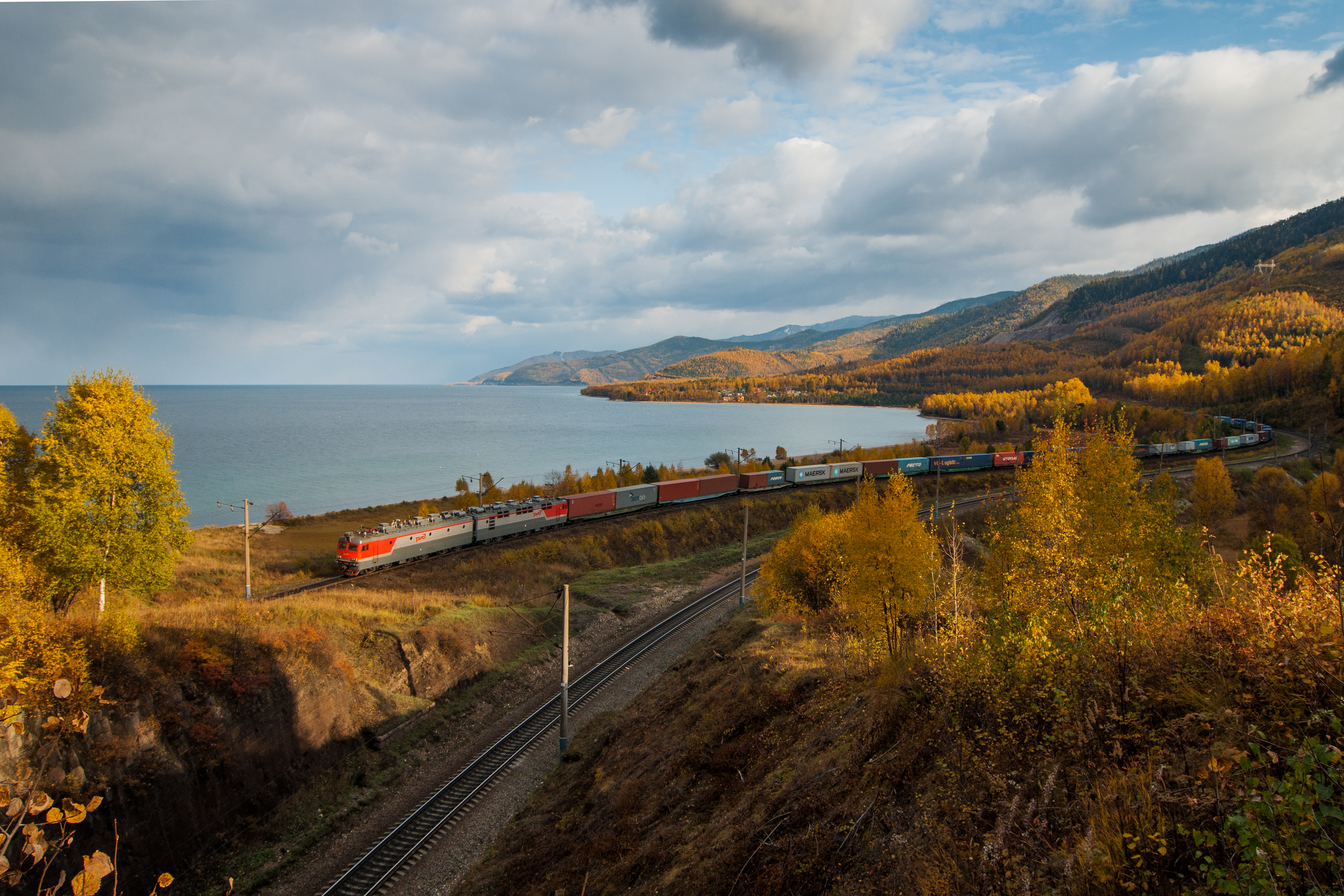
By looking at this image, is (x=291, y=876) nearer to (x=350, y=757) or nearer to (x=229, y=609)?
(x=350, y=757)

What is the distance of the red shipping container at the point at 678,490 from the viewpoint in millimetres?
62000

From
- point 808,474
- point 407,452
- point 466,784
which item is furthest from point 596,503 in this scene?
point 407,452

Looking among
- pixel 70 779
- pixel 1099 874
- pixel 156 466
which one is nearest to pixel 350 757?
pixel 70 779

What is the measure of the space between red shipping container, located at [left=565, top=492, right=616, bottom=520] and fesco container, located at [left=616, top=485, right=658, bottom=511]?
2.03 feet

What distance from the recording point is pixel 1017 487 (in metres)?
19.9

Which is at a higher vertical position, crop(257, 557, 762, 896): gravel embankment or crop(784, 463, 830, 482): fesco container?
crop(784, 463, 830, 482): fesco container

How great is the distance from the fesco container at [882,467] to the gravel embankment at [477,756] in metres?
44.7

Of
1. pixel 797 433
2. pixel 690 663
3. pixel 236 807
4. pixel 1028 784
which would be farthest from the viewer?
pixel 797 433

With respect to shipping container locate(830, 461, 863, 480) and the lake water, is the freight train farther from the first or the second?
the lake water

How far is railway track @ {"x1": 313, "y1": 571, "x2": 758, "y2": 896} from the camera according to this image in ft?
58.7

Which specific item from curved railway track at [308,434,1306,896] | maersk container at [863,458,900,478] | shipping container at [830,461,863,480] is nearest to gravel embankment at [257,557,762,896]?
curved railway track at [308,434,1306,896]

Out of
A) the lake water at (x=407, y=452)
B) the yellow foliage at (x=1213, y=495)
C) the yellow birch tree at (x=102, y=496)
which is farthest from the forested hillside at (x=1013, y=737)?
the lake water at (x=407, y=452)

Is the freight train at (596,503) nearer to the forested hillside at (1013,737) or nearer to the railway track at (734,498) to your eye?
the railway track at (734,498)

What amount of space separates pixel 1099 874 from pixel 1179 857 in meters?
0.76
